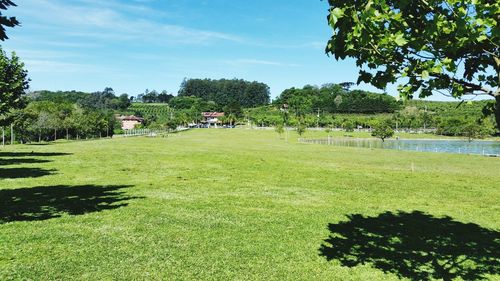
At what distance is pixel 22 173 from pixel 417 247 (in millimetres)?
32462

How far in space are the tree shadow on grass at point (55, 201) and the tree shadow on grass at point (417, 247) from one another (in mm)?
12904

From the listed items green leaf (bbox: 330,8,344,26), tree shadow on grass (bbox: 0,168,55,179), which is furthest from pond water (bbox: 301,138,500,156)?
green leaf (bbox: 330,8,344,26)

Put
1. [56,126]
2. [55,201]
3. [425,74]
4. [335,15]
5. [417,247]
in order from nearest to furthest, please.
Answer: [335,15]
[425,74]
[417,247]
[55,201]
[56,126]

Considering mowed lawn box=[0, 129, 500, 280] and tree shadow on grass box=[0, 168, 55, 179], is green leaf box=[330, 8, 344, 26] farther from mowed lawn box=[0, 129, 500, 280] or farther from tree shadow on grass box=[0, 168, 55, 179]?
tree shadow on grass box=[0, 168, 55, 179]

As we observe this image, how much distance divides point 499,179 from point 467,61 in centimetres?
3503

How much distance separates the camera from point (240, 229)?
18188mm

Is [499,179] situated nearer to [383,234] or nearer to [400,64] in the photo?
[383,234]

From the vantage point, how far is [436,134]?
197000 millimetres

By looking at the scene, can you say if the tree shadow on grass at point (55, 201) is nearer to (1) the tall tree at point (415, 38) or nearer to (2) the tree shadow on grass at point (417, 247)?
(2) the tree shadow on grass at point (417, 247)

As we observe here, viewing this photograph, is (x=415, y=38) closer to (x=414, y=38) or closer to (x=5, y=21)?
(x=414, y=38)

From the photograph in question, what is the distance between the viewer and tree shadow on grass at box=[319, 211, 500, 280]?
13559 millimetres

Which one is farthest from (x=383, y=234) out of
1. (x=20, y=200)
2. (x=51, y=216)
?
(x=20, y=200)

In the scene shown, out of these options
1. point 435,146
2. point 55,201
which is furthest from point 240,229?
point 435,146

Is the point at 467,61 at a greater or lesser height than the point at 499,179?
greater
